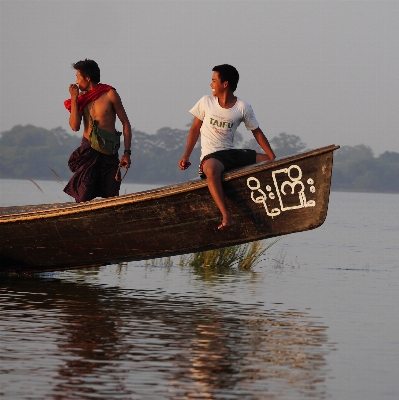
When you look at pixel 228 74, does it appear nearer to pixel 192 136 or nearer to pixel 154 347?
pixel 192 136

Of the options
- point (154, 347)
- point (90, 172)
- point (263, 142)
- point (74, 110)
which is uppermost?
point (74, 110)

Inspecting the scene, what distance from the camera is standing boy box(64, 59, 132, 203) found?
10.5 meters

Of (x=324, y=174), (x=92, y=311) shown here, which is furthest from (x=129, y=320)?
(x=324, y=174)

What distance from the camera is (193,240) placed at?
10641mm

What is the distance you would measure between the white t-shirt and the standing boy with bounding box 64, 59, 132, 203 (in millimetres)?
805

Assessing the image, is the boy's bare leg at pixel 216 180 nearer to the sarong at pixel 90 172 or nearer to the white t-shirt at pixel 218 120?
the white t-shirt at pixel 218 120

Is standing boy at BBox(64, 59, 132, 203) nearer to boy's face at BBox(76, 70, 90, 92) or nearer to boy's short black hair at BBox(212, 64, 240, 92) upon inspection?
boy's face at BBox(76, 70, 90, 92)

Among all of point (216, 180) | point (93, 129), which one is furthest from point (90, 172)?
point (216, 180)

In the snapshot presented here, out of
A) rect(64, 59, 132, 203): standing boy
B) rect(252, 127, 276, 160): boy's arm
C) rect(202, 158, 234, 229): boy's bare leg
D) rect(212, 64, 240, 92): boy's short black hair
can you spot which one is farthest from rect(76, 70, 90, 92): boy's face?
rect(252, 127, 276, 160): boy's arm

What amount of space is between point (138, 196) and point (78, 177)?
2.76 feet

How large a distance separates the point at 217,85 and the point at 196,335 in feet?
8.61

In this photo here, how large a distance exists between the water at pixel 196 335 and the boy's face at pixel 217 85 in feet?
6.45

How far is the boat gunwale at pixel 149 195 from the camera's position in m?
9.83

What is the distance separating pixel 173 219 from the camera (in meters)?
10.5
